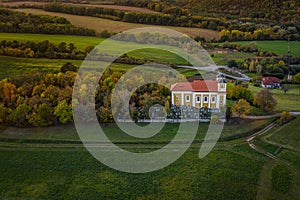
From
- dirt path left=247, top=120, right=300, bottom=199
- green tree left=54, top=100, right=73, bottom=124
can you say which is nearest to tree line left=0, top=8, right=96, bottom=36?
green tree left=54, top=100, right=73, bottom=124

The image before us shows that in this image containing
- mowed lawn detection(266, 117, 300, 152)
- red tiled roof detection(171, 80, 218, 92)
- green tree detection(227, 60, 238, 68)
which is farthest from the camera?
green tree detection(227, 60, 238, 68)

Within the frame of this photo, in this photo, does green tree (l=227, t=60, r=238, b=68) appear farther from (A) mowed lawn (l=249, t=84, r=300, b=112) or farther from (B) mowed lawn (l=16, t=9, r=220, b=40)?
(B) mowed lawn (l=16, t=9, r=220, b=40)

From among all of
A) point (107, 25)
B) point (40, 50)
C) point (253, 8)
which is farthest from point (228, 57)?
point (40, 50)

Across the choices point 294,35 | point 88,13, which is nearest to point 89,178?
point 88,13

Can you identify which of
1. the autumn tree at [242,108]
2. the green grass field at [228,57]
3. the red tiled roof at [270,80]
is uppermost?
the green grass field at [228,57]

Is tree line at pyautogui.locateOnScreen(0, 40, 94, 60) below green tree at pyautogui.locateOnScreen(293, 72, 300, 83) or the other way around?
the other way around

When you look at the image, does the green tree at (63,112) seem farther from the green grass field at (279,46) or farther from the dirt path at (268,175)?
the green grass field at (279,46)

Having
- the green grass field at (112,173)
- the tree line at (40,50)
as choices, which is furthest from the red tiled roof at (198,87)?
the tree line at (40,50)
